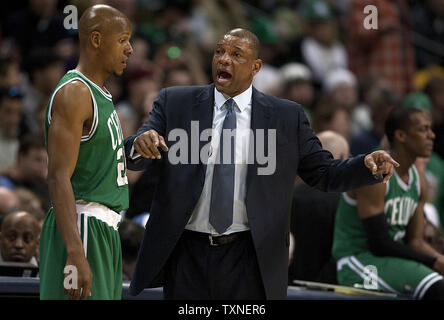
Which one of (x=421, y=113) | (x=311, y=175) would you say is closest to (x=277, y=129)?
(x=311, y=175)

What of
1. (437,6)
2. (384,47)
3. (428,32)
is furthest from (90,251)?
(428,32)

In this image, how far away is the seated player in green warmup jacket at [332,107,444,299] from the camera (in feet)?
17.5

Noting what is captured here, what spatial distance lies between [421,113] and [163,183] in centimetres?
220

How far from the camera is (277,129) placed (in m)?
4.01

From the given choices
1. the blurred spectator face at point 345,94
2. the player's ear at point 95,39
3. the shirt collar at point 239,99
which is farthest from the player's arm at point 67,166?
the blurred spectator face at point 345,94

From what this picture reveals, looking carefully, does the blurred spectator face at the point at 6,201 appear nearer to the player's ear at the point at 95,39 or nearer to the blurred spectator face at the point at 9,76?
the blurred spectator face at the point at 9,76

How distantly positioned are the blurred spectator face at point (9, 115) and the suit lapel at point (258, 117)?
385 cm

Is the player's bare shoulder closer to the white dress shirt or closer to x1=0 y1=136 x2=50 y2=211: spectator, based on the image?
the white dress shirt

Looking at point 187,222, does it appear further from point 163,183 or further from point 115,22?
point 115,22

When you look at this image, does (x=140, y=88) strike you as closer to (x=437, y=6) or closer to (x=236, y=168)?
(x=236, y=168)

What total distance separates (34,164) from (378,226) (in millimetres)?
2918

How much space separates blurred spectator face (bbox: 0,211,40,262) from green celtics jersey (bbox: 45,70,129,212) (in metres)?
1.70

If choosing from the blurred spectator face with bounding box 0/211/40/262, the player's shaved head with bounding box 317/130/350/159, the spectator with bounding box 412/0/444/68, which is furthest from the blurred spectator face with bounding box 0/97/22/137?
the spectator with bounding box 412/0/444/68

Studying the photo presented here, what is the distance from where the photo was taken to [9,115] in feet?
24.5
